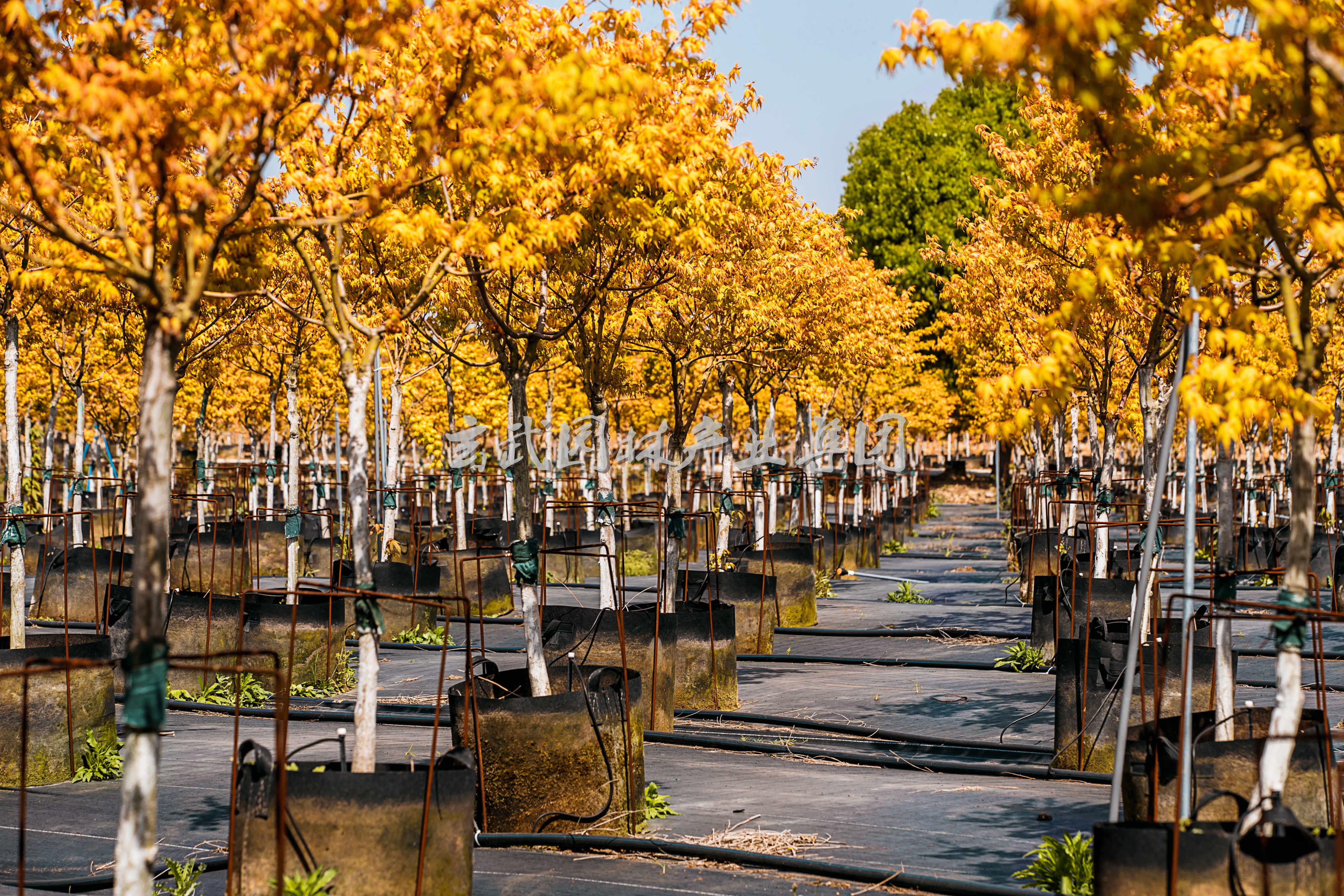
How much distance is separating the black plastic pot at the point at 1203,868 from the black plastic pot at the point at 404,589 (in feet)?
37.9

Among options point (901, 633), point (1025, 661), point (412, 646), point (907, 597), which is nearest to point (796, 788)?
point (1025, 661)

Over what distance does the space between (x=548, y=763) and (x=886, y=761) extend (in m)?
3.34

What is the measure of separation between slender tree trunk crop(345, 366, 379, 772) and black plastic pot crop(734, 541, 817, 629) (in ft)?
35.1

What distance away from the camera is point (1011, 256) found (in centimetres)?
1995

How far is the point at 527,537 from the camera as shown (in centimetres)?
935

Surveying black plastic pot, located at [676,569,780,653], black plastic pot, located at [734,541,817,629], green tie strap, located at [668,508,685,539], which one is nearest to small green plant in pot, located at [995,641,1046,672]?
black plastic pot, located at [676,569,780,653]

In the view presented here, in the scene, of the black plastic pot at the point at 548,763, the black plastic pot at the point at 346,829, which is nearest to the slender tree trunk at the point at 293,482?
the black plastic pot at the point at 548,763

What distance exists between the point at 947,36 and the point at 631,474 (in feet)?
188

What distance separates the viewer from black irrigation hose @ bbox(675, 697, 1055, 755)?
10305 mm

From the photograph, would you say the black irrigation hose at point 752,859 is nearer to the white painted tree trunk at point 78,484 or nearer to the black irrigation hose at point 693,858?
the black irrigation hose at point 693,858

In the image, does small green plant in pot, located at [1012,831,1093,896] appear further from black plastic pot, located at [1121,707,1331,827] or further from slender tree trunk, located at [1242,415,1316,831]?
slender tree trunk, located at [1242,415,1316,831]

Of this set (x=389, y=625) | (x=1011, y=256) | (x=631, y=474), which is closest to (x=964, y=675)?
(x=389, y=625)

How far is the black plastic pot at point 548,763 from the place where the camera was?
304 inches

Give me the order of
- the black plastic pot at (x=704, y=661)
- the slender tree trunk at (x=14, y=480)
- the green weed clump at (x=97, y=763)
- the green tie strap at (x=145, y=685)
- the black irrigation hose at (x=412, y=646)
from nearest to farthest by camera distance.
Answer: the green tie strap at (x=145, y=685) < the green weed clump at (x=97, y=763) < the slender tree trunk at (x=14, y=480) < the black plastic pot at (x=704, y=661) < the black irrigation hose at (x=412, y=646)
